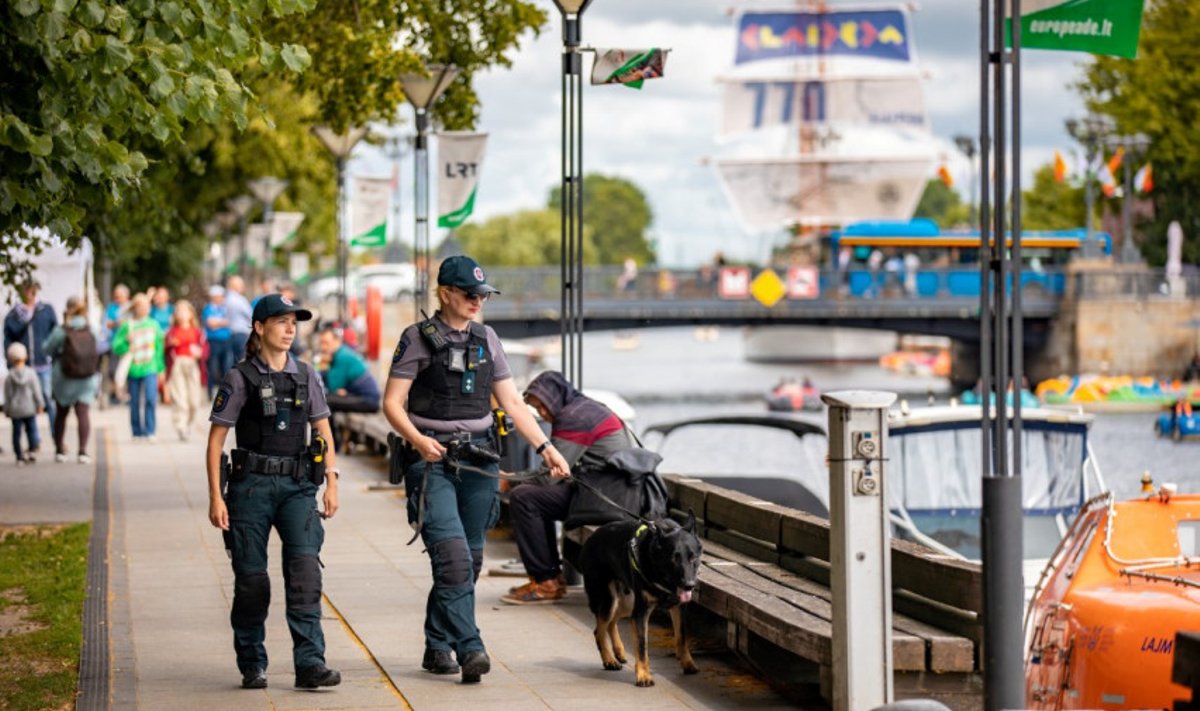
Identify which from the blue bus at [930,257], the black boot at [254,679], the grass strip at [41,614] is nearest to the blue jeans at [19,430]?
the grass strip at [41,614]

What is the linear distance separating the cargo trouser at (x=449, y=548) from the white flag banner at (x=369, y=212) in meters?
18.4

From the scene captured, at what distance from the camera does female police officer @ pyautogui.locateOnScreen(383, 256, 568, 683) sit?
380 inches

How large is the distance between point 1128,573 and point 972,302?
70.2 m

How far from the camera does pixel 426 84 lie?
69.4ft

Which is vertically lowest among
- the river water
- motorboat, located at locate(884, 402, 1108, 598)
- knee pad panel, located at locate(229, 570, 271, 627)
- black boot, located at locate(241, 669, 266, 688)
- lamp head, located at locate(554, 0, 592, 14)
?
the river water

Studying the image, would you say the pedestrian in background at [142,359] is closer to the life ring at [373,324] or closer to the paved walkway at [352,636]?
the paved walkway at [352,636]

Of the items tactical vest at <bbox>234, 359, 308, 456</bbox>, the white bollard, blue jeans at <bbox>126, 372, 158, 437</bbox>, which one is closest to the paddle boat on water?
blue jeans at <bbox>126, 372, 158, 437</bbox>

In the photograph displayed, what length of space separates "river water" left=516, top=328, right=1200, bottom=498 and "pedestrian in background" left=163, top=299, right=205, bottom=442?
9623 millimetres

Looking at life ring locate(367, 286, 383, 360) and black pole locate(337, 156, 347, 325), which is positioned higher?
black pole locate(337, 156, 347, 325)

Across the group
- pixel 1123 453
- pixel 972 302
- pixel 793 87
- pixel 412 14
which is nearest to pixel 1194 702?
pixel 412 14

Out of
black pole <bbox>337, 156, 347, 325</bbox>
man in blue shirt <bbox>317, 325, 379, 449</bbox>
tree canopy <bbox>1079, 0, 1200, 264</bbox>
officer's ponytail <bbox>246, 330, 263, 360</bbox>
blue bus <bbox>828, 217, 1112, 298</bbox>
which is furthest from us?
blue bus <bbox>828, 217, 1112, 298</bbox>

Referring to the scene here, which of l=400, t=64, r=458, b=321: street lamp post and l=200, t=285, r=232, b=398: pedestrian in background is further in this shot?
l=200, t=285, r=232, b=398: pedestrian in background

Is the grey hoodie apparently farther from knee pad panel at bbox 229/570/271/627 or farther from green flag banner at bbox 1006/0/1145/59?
green flag banner at bbox 1006/0/1145/59

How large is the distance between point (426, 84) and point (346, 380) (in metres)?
3.24
